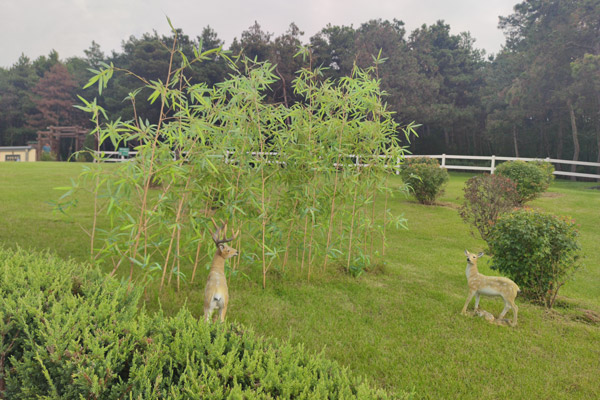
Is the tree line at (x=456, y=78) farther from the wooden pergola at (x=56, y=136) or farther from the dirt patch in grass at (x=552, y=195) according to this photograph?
the dirt patch in grass at (x=552, y=195)

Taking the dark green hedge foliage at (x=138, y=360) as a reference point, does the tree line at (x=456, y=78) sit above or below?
above

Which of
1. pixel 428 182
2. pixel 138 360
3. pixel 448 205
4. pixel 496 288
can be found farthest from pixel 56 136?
pixel 496 288

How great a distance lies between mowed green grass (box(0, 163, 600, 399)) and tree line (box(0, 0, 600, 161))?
13.1m

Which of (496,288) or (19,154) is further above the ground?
(19,154)

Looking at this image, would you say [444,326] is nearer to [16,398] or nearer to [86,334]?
[86,334]

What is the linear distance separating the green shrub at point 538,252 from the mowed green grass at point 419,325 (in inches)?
9.2

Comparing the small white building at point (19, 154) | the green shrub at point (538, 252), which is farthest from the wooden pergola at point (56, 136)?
the green shrub at point (538, 252)

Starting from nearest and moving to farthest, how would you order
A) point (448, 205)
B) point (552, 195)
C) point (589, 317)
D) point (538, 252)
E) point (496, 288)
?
1. point (496, 288)
2. point (589, 317)
3. point (538, 252)
4. point (448, 205)
5. point (552, 195)

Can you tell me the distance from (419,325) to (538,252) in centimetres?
160

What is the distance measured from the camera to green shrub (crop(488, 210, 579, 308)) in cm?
386

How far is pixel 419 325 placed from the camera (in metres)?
3.35

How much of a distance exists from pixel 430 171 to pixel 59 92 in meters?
36.5

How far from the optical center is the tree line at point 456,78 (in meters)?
18.8

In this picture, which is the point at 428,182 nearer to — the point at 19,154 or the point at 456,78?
the point at 456,78
